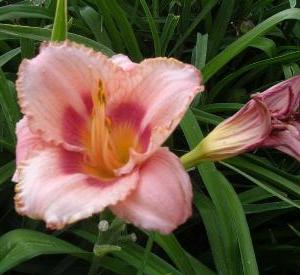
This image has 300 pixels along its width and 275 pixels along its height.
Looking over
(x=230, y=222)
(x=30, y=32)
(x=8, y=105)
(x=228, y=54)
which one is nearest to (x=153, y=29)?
(x=228, y=54)

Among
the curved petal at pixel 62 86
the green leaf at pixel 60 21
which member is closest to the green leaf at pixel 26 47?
the green leaf at pixel 60 21

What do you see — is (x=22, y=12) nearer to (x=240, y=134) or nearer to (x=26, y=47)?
Result: (x=26, y=47)

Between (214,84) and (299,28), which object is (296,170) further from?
(299,28)

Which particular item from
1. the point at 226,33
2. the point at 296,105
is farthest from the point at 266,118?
the point at 226,33

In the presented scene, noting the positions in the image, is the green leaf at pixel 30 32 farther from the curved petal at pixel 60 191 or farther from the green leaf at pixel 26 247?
the curved petal at pixel 60 191

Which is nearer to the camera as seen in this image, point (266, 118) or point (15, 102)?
point (266, 118)

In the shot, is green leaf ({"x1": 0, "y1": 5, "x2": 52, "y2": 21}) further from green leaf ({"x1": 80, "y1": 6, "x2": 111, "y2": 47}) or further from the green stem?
the green stem
